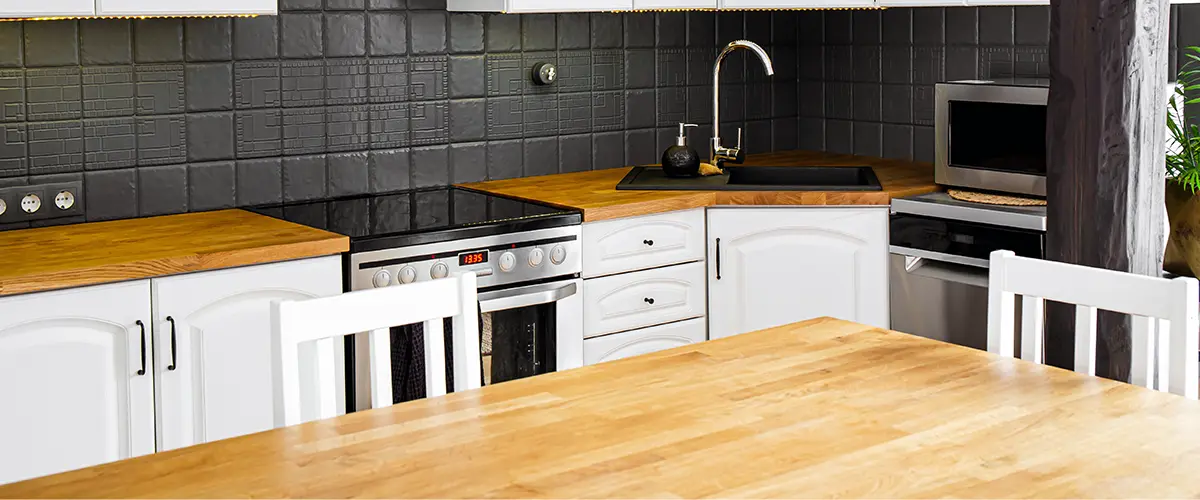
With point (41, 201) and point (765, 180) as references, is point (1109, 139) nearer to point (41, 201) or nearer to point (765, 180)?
point (765, 180)

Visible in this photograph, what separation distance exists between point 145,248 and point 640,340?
1.44 m

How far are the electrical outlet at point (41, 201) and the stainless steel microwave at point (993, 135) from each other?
2458 millimetres

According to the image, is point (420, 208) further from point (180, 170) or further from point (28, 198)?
point (28, 198)

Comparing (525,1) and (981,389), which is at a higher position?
(525,1)

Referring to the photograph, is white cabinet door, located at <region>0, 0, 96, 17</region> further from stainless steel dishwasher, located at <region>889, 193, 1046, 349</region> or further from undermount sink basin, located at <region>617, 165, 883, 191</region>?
stainless steel dishwasher, located at <region>889, 193, 1046, 349</region>

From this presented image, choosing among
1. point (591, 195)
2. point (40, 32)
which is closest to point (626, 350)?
point (591, 195)

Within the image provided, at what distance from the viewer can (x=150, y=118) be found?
3398 mm

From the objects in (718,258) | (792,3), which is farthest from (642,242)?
(792,3)

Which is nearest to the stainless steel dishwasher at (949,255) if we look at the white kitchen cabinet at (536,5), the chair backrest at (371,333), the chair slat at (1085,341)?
the white kitchen cabinet at (536,5)

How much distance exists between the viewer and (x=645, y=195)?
12.1 ft

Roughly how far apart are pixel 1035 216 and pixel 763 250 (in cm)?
80

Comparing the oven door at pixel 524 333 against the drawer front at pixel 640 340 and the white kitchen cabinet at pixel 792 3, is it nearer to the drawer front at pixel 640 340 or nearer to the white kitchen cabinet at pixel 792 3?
the drawer front at pixel 640 340

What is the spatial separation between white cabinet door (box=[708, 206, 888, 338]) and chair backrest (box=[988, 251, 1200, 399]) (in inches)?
57.1

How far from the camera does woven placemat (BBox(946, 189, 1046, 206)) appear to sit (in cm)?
351
